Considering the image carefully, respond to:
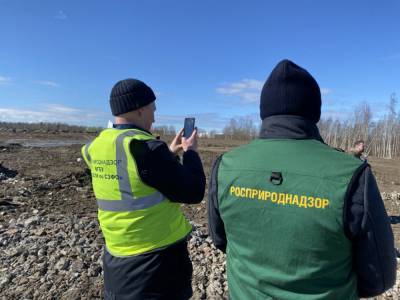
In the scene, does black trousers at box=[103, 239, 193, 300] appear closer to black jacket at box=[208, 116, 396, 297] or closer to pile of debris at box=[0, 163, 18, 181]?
black jacket at box=[208, 116, 396, 297]

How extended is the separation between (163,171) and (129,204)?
33cm

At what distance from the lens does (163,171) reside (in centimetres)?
222

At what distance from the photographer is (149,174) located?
2242 millimetres

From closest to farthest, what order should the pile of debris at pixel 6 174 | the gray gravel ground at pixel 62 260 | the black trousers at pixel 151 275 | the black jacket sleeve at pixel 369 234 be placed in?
the black jacket sleeve at pixel 369 234, the black trousers at pixel 151 275, the gray gravel ground at pixel 62 260, the pile of debris at pixel 6 174

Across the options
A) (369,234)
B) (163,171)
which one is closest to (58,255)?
(163,171)

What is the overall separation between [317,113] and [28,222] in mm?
6213

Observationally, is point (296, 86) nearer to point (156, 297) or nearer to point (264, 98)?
point (264, 98)

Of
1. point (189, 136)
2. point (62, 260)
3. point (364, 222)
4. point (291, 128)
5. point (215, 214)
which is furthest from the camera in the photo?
point (62, 260)

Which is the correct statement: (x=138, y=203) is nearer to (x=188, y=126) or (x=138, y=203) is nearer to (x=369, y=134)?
(x=188, y=126)

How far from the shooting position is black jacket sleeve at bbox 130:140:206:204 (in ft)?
7.31

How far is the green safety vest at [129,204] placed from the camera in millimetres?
2314

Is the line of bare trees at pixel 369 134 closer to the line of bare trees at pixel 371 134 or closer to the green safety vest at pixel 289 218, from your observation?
the line of bare trees at pixel 371 134

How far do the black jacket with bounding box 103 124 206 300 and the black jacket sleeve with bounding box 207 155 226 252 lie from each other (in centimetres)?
31

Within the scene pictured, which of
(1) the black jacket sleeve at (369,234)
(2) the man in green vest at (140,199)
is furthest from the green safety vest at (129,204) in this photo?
(1) the black jacket sleeve at (369,234)
